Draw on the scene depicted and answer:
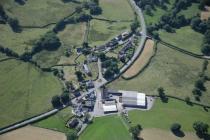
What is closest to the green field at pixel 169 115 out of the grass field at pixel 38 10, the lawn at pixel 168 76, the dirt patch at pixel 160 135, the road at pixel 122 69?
the dirt patch at pixel 160 135

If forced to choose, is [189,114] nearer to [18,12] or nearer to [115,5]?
[115,5]

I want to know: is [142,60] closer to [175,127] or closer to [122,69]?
[122,69]

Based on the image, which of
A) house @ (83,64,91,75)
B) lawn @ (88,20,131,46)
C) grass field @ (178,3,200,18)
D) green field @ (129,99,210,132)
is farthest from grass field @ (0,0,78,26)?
green field @ (129,99,210,132)

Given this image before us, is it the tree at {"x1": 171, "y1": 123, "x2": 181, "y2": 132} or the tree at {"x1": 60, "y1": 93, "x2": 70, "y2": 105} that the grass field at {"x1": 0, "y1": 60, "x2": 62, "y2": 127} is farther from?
the tree at {"x1": 171, "y1": 123, "x2": 181, "y2": 132}

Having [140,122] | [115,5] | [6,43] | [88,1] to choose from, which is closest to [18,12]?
[6,43]

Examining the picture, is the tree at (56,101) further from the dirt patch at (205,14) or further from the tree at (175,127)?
the dirt patch at (205,14)

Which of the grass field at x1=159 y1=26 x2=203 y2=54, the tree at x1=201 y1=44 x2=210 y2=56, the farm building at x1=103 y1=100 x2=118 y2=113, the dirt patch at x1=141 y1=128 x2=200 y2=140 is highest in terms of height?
the grass field at x1=159 y1=26 x2=203 y2=54
